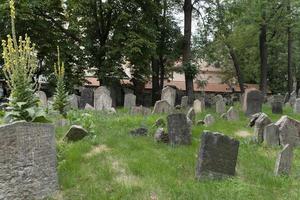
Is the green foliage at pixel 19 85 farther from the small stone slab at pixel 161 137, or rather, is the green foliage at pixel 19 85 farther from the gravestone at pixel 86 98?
the gravestone at pixel 86 98

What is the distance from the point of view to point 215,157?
28.2ft

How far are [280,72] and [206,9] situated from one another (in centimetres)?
1853

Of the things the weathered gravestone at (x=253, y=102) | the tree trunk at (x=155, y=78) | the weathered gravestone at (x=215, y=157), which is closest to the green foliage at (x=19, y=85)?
the weathered gravestone at (x=215, y=157)

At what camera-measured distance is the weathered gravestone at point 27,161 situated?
6.95 meters

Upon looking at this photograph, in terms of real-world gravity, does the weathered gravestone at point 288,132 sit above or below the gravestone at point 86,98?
below

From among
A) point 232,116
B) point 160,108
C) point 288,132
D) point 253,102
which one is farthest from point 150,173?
point 253,102

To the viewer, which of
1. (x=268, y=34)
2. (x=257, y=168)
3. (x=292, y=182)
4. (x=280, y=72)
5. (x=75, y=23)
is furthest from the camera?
(x=280, y=72)

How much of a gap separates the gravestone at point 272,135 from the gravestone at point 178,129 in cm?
212

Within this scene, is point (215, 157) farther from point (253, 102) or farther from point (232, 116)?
point (253, 102)

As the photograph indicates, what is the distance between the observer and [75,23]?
27.0 metres

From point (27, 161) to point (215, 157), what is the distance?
3.45 m

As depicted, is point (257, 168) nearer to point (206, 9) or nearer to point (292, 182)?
point (292, 182)

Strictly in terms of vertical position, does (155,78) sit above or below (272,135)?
above

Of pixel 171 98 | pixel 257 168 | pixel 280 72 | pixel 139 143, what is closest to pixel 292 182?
pixel 257 168
